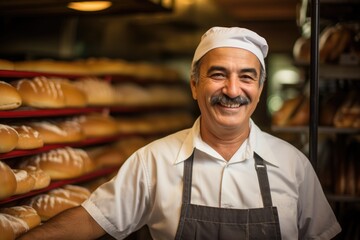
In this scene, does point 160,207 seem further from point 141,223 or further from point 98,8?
point 98,8

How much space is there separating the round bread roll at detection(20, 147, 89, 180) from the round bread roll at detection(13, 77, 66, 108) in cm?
28

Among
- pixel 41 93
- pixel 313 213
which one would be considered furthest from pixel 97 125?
pixel 313 213

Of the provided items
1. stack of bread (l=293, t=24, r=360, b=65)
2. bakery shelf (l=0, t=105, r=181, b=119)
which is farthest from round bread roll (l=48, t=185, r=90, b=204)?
stack of bread (l=293, t=24, r=360, b=65)

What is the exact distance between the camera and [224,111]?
180 centimetres

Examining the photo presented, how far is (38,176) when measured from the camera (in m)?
2.35

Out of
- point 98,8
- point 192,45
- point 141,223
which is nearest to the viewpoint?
point 141,223

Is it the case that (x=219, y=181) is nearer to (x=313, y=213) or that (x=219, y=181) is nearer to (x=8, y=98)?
(x=313, y=213)

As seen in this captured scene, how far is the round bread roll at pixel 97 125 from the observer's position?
10.5ft

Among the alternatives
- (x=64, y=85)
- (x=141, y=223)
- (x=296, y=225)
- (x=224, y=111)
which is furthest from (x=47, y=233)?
(x=64, y=85)

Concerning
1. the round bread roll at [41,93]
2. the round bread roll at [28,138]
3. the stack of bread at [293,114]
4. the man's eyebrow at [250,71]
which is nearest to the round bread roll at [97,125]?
the round bread roll at [41,93]

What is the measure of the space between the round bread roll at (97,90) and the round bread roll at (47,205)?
96 cm

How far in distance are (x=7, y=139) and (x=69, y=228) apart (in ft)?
1.76

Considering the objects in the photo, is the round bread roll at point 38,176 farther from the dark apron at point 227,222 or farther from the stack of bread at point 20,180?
the dark apron at point 227,222

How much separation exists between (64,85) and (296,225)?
1762 millimetres
